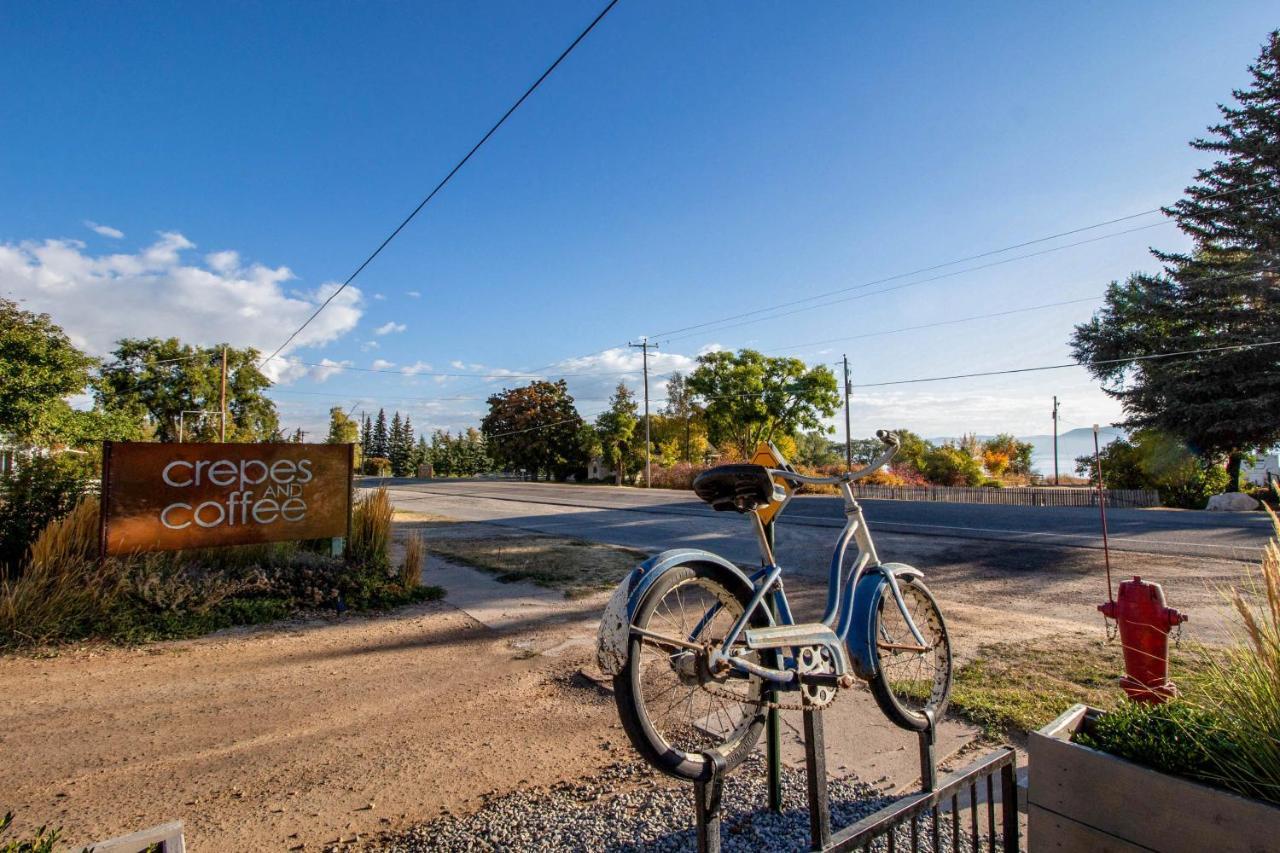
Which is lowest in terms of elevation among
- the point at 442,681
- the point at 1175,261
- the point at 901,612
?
the point at 442,681

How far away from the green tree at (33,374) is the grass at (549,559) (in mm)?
20120

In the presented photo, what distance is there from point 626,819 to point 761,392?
35592 mm

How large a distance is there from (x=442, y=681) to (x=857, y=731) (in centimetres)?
260

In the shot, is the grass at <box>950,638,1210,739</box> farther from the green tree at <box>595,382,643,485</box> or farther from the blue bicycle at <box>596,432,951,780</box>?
the green tree at <box>595,382,643,485</box>

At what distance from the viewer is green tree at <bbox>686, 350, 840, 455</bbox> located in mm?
36969

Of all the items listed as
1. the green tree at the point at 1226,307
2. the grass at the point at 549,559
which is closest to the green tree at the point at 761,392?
the green tree at the point at 1226,307

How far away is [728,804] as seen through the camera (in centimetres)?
262

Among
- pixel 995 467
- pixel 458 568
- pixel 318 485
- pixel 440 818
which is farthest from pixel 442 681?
pixel 995 467

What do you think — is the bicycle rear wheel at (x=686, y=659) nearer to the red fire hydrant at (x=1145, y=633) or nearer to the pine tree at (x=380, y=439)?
the red fire hydrant at (x=1145, y=633)

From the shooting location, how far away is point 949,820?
2.48 m

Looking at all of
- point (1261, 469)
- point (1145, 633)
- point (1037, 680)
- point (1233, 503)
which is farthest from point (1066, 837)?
point (1261, 469)

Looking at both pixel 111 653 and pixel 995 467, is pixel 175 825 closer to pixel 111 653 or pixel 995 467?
pixel 111 653

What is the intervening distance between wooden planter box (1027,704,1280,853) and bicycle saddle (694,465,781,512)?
46.3 inches

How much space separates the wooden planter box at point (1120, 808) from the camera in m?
1.65
